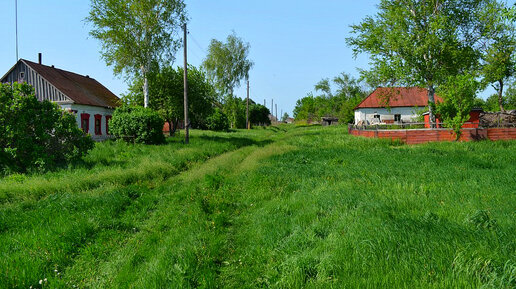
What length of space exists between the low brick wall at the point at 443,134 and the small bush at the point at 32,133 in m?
20.5

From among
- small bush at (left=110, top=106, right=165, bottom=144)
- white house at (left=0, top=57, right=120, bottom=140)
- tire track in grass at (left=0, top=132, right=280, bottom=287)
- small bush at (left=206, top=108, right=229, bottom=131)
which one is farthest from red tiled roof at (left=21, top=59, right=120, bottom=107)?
tire track in grass at (left=0, top=132, right=280, bottom=287)

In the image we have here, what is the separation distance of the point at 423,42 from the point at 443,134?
26.8 ft

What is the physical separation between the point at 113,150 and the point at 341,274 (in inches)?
688

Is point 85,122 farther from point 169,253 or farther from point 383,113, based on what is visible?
point 383,113

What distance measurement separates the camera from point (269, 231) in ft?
19.4

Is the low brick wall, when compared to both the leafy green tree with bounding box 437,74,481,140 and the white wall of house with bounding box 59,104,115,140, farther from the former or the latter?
the white wall of house with bounding box 59,104,115,140

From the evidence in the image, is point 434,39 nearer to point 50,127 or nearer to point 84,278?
point 50,127

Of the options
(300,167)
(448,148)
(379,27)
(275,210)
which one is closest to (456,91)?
(448,148)

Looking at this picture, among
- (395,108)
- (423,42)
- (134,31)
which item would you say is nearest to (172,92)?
(134,31)

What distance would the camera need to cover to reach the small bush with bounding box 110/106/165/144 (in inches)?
897

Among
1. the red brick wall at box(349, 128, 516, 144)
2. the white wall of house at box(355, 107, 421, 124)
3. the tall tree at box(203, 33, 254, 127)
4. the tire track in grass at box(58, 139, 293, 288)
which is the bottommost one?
the tire track in grass at box(58, 139, 293, 288)

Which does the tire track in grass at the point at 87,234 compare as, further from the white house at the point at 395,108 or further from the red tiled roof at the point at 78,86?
the white house at the point at 395,108

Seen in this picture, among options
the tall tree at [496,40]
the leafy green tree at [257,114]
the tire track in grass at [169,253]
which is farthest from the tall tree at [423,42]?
the leafy green tree at [257,114]

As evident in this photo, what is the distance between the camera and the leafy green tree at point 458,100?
69.7 feet
